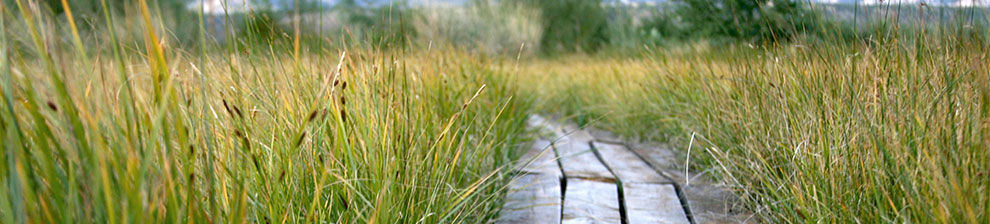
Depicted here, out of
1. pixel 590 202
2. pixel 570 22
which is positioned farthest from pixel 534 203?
pixel 570 22

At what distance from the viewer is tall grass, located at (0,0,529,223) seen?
2.51 feet

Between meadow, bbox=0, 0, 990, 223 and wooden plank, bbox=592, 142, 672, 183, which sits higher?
meadow, bbox=0, 0, 990, 223

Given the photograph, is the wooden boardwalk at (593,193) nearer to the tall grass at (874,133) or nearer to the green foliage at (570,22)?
the tall grass at (874,133)

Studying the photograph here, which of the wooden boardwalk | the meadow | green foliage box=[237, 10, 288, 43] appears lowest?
the wooden boardwalk

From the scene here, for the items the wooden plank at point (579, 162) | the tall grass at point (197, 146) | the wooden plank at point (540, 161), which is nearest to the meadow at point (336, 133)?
the tall grass at point (197, 146)

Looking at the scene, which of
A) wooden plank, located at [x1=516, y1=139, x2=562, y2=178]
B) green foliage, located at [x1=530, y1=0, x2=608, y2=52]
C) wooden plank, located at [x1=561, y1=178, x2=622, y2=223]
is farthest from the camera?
green foliage, located at [x1=530, y1=0, x2=608, y2=52]

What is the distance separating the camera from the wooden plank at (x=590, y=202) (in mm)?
1855

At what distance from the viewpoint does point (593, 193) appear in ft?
6.98

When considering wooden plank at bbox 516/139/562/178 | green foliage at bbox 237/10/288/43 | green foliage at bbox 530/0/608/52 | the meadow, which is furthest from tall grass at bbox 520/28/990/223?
green foliage at bbox 530/0/608/52

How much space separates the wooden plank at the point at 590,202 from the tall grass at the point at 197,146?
0.25m

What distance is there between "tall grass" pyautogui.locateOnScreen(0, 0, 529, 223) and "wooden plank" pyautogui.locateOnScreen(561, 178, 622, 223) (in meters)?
0.25

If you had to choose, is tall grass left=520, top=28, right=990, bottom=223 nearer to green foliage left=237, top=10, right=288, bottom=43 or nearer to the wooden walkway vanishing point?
the wooden walkway vanishing point

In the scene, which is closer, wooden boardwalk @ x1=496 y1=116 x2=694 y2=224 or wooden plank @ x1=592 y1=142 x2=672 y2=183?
wooden boardwalk @ x1=496 y1=116 x2=694 y2=224

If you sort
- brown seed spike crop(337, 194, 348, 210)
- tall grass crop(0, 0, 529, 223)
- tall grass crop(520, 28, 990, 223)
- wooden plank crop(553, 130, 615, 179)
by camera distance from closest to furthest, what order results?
tall grass crop(0, 0, 529, 223), tall grass crop(520, 28, 990, 223), brown seed spike crop(337, 194, 348, 210), wooden plank crop(553, 130, 615, 179)
